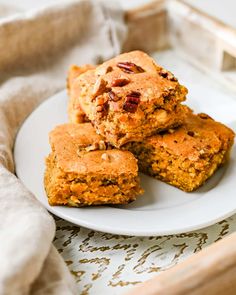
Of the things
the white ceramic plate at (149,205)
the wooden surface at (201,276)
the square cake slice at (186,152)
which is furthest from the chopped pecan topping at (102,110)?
the wooden surface at (201,276)

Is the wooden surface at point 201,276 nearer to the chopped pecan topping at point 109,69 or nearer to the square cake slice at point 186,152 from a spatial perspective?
the square cake slice at point 186,152

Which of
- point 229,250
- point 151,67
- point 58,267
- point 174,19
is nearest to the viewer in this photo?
point 229,250

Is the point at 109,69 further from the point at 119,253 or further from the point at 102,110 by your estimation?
the point at 119,253

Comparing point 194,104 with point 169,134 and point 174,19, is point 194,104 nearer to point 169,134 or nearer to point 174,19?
point 169,134

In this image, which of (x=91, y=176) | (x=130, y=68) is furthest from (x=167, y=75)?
(x=91, y=176)

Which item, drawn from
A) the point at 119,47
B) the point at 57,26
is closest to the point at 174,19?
the point at 119,47

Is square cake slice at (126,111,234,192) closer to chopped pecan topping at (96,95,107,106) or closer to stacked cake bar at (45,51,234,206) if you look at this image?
stacked cake bar at (45,51,234,206)

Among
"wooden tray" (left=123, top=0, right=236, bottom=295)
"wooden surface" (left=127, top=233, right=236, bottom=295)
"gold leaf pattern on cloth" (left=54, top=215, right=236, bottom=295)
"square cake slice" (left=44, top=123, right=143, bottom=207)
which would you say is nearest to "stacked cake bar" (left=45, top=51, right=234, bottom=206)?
"square cake slice" (left=44, top=123, right=143, bottom=207)
